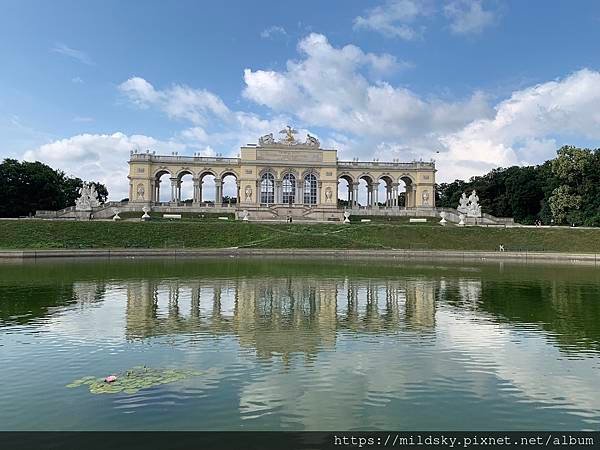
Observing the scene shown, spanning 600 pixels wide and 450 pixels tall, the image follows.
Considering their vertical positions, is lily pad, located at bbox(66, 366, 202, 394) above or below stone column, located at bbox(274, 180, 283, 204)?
below

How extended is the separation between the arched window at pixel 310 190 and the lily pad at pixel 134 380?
70.4 m

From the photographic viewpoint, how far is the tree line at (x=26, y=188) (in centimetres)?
7075

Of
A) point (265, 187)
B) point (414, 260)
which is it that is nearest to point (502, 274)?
point (414, 260)

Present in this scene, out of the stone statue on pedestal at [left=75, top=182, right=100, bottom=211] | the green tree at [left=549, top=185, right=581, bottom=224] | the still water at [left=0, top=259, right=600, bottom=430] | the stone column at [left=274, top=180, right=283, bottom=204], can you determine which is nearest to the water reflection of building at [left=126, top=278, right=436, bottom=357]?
the still water at [left=0, top=259, right=600, bottom=430]

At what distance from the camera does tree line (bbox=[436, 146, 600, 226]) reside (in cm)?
6419

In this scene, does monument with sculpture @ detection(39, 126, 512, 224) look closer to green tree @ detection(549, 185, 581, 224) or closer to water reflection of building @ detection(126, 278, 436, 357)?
green tree @ detection(549, 185, 581, 224)

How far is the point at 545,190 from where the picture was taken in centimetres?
7806

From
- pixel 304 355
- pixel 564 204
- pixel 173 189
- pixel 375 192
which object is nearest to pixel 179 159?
pixel 173 189

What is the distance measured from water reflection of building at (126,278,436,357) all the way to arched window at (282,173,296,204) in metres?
56.3

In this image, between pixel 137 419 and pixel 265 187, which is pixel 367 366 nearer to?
pixel 137 419

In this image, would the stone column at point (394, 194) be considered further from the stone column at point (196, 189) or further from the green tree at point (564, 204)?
the stone column at point (196, 189)

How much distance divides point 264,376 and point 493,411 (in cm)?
385

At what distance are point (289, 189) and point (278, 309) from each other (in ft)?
210

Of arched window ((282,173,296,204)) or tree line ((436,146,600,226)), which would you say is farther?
arched window ((282,173,296,204))
